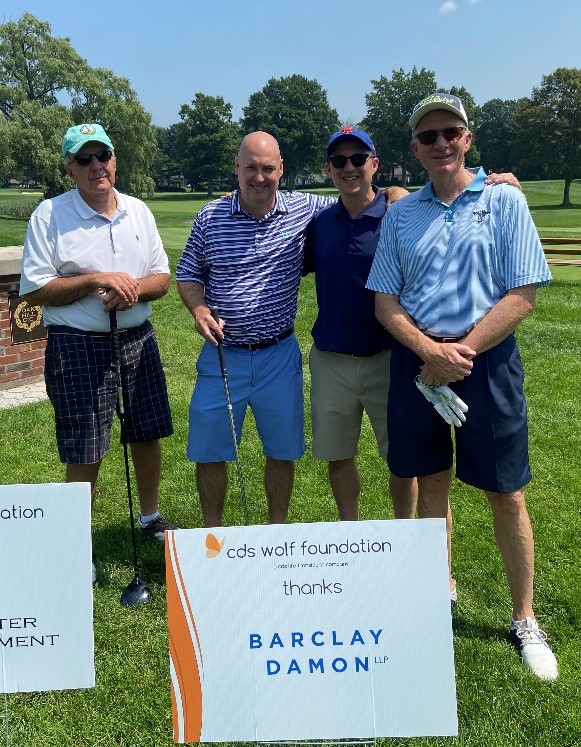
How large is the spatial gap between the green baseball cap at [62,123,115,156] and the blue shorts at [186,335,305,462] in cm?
103

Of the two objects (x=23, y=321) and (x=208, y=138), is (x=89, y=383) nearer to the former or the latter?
(x=23, y=321)

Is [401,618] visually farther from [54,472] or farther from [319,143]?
[319,143]

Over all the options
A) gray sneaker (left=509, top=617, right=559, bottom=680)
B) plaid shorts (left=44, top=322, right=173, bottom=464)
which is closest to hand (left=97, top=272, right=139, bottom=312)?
plaid shorts (left=44, top=322, right=173, bottom=464)

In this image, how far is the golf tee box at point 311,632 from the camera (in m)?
1.93

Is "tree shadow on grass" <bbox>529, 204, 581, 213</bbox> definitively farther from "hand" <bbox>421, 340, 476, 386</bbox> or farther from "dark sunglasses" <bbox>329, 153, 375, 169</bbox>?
"hand" <bbox>421, 340, 476, 386</bbox>

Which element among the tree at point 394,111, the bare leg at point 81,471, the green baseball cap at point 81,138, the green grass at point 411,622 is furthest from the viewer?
the tree at point 394,111

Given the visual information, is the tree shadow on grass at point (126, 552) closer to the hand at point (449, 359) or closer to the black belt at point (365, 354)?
the black belt at point (365, 354)

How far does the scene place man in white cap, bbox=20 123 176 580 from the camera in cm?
312

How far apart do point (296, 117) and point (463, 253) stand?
8968 cm

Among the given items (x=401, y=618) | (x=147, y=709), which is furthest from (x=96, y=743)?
(x=401, y=618)

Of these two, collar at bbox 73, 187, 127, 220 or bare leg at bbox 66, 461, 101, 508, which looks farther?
bare leg at bbox 66, 461, 101, 508

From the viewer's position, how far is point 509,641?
285cm

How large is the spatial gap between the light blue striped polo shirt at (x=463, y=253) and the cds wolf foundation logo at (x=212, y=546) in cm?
118

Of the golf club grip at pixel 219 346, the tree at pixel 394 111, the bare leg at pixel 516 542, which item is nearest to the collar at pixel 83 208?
the golf club grip at pixel 219 346
